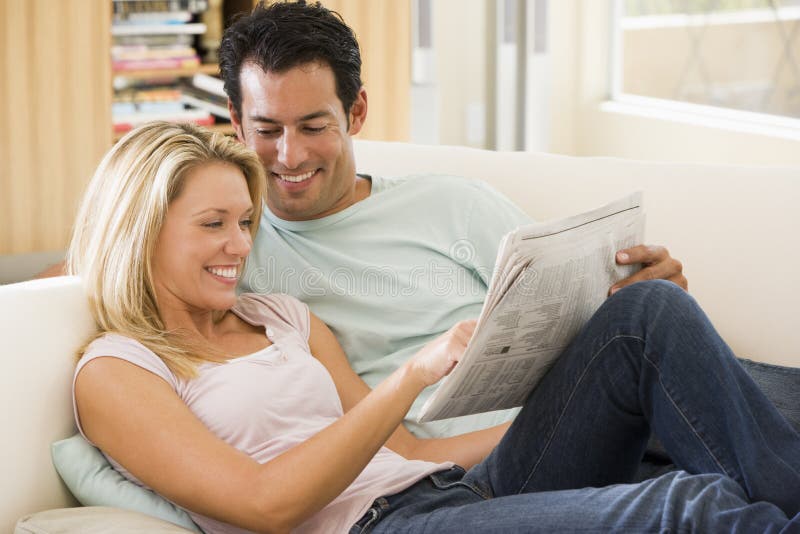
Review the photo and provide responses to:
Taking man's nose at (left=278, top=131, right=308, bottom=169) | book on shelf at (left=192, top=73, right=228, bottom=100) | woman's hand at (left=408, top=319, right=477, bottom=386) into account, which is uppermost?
book on shelf at (left=192, top=73, right=228, bottom=100)

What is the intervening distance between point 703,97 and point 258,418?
3.46m

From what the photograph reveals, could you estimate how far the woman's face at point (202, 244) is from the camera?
1438 mm

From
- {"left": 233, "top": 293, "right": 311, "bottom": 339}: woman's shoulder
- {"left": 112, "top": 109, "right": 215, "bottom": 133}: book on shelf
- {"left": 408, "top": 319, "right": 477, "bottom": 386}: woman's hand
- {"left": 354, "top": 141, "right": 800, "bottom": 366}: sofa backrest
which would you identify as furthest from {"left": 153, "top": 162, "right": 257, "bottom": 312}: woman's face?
{"left": 112, "top": 109, "right": 215, "bottom": 133}: book on shelf

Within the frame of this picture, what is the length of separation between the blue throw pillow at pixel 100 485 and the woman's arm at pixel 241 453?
87mm

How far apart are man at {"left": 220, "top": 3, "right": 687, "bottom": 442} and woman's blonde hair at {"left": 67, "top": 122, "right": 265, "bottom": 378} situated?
347 millimetres

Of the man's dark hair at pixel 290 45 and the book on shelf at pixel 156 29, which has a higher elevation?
the book on shelf at pixel 156 29

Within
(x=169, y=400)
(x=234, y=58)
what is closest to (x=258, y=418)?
(x=169, y=400)

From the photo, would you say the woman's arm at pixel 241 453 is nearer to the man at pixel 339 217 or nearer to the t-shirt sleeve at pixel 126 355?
the t-shirt sleeve at pixel 126 355

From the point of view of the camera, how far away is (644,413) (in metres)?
1.36

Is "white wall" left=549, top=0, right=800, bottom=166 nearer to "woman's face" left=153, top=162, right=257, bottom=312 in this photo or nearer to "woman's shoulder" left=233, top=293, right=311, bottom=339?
"woman's shoulder" left=233, top=293, right=311, bottom=339

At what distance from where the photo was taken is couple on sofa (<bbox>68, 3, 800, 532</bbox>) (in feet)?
3.97

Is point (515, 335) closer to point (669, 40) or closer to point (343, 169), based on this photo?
point (343, 169)

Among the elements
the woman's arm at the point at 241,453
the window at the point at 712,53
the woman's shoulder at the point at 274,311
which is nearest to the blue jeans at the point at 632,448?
the woman's arm at the point at 241,453

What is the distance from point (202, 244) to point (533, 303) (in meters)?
0.49
